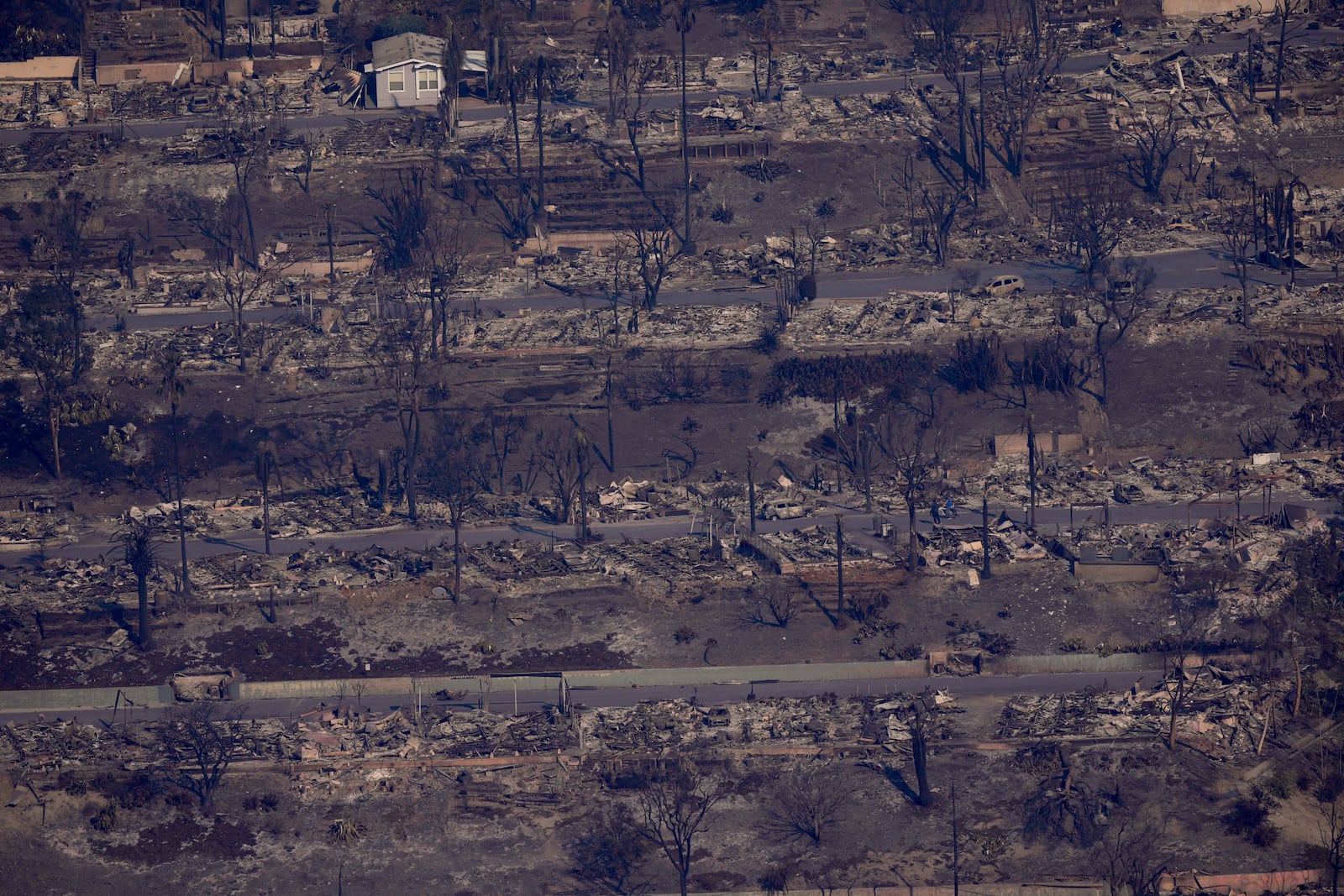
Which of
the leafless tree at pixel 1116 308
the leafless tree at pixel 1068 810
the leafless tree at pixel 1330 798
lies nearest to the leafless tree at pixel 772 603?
the leafless tree at pixel 1068 810

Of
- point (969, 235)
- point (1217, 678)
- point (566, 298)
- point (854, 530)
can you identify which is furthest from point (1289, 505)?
point (566, 298)

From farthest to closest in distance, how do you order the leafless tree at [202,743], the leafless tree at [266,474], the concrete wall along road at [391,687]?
1. the leafless tree at [266,474]
2. the concrete wall along road at [391,687]
3. the leafless tree at [202,743]

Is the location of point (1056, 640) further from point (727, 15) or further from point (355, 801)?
point (727, 15)

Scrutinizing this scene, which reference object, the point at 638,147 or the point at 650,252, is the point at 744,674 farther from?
the point at 638,147

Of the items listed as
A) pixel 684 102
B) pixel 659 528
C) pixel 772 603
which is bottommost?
pixel 772 603

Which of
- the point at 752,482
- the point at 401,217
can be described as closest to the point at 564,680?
the point at 752,482

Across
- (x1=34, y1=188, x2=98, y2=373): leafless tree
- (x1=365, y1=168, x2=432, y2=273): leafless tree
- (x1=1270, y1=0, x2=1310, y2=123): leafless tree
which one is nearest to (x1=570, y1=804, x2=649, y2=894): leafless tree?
(x1=365, y1=168, x2=432, y2=273): leafless tree

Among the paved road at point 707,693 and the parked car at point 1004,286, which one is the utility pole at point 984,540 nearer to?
the paved road at point 707,693
